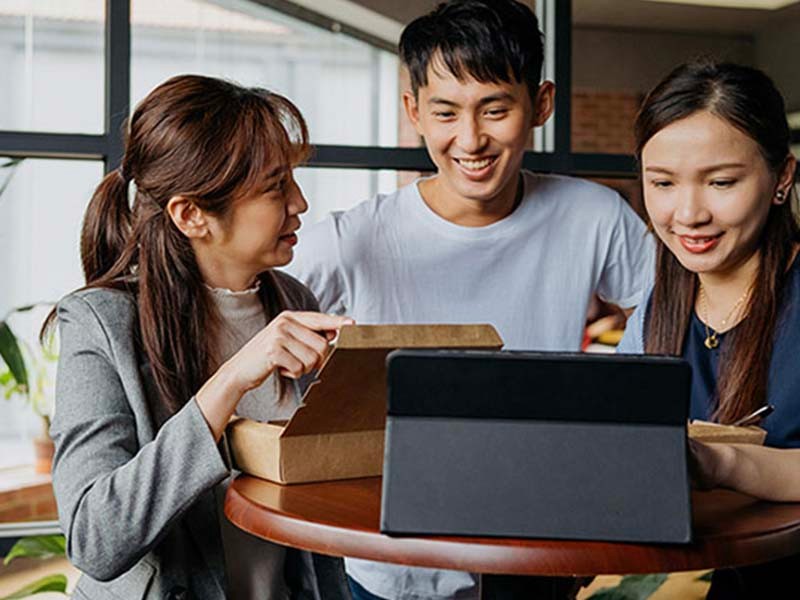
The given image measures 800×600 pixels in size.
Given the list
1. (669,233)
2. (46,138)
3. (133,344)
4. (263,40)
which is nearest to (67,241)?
(46,138)

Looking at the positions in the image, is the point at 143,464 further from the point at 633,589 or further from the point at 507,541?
the point at 633,589

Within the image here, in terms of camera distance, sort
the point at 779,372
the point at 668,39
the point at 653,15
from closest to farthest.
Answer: the point at 779,372 → the point at 653,15 → the point at 668,39

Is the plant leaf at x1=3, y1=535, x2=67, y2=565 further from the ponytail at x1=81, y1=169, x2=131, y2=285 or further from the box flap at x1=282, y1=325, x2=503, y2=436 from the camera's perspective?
the box flap at x1=282, y1=325, x2=503, y2=436

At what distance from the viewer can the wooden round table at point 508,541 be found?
3.52 ft

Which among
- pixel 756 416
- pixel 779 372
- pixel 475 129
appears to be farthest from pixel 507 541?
pixel 475 129

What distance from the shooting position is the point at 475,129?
208 centimetres

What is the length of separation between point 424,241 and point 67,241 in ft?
2.79

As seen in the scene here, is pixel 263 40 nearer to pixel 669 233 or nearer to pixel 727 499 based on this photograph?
pixel 669 233

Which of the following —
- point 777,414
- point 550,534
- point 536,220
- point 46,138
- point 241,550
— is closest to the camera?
point 550,534

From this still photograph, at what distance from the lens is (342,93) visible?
279cm

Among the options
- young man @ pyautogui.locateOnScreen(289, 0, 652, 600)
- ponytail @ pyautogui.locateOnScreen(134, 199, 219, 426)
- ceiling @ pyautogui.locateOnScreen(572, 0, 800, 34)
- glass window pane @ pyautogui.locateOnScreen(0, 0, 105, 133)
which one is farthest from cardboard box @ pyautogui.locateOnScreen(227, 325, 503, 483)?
ceiling @ pyautogui.locateOnScreen(572, 0, 800, 34)

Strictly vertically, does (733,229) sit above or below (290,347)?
above

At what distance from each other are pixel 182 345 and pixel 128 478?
10.9 inches

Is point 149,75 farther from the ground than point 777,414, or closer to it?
farther from the ground
